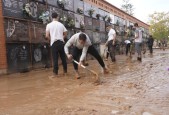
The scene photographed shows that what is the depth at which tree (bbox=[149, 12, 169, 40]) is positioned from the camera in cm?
6141

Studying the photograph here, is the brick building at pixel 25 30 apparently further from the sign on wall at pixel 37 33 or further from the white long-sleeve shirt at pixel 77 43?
the white long-sleeve shirt at pixel 77 43

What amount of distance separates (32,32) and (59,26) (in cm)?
304

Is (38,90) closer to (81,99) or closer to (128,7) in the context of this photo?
(81,99)

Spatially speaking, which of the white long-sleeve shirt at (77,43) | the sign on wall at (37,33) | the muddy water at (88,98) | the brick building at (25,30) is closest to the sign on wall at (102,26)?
the brick building at (25,30)

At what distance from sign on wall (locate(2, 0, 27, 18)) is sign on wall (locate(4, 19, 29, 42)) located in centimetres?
22

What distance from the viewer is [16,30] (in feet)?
32.9

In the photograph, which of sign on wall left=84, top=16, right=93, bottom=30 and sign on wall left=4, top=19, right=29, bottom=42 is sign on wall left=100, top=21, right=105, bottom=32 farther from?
sign on wall left=4, top=19, right=29, bottom=42

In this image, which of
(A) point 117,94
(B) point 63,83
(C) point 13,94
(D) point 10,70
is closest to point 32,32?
(D) point 10,70

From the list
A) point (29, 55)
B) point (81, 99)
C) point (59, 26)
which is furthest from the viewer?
point (29, 55)

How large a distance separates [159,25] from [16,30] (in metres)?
54.9

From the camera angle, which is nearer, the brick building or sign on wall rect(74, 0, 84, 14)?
the brick building

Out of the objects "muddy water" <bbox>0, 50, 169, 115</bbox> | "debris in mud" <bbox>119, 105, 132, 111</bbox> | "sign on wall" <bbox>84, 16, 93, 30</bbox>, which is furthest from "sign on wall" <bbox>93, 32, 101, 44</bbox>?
"debris in mud" <bbox>119, 105, 132, 111</bbox>

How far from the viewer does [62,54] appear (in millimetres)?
8438

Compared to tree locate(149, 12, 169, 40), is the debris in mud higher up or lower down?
lower down
